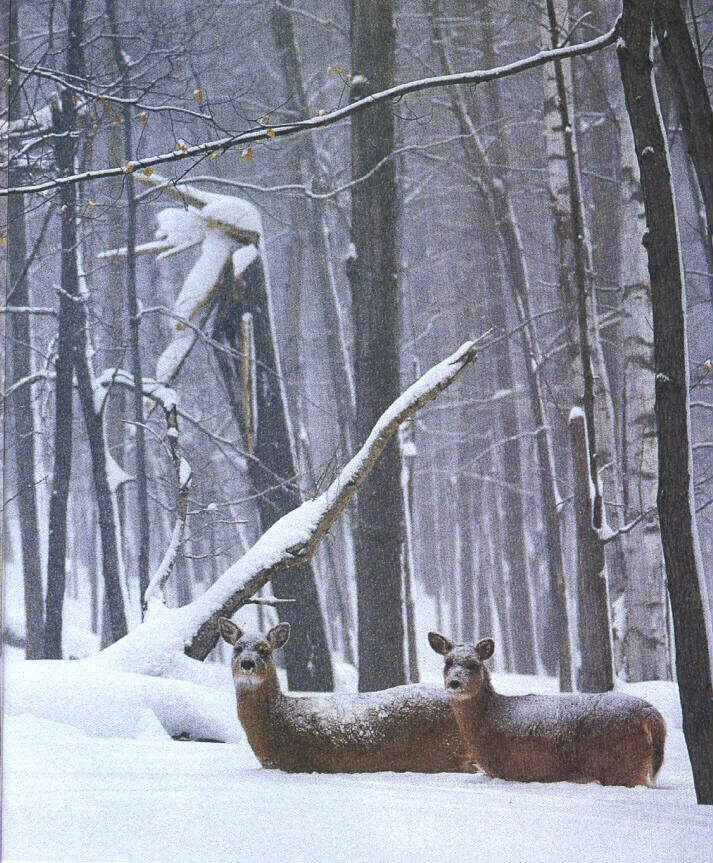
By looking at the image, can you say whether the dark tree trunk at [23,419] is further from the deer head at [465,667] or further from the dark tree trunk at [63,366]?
the deer head at [465,667]

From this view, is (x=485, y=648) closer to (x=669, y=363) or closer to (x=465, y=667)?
(x=465, y=667)

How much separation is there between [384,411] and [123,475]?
98 cm

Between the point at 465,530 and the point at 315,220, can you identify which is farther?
the point at 315,220

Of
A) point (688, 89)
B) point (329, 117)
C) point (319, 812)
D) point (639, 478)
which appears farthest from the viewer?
point (329, 117)

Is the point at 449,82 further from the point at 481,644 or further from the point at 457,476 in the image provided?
the point at 481,644

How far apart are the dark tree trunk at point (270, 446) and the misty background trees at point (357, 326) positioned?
0.03ft

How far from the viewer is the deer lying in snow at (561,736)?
2908mm

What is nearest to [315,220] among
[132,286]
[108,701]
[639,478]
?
[132,286]

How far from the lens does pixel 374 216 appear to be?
3561 millimetres

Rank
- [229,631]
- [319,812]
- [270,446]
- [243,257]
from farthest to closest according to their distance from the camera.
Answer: [243,257] < [270,446] < [229,631] < [319,812]

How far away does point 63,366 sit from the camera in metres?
3.61

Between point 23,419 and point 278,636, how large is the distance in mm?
1263

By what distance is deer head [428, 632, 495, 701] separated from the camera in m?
3.00

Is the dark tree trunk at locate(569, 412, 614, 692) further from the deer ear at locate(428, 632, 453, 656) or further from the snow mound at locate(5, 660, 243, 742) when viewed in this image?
the snow mound at locate(5, 660, 243, 742)
